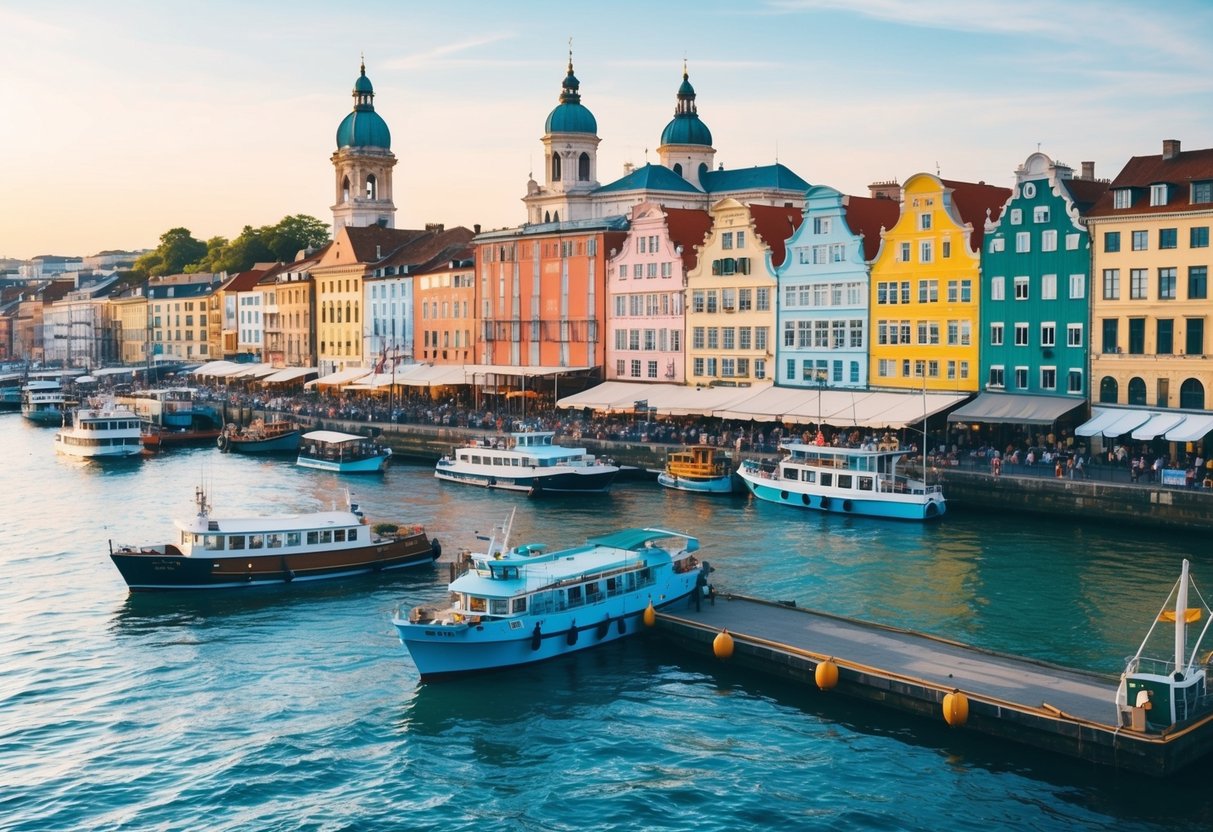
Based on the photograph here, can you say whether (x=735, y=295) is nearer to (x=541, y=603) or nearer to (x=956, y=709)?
(x=541, y=603)

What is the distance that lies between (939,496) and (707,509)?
9.61m

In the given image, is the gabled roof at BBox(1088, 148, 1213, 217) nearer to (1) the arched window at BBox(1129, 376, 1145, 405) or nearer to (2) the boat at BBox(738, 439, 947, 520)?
(1) the arched window at BBox(1129, 376, 1145, 405)

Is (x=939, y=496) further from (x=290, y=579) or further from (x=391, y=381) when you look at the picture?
(x=391, y=381)

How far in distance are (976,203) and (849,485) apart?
68.8 feet

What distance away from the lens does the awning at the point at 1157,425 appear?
54250mm

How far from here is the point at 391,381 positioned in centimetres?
9788

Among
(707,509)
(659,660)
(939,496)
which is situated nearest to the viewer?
(659,660)

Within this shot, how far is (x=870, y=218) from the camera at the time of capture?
75.4 metres

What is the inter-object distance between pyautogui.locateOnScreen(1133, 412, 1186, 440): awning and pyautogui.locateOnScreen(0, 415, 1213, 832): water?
20.0ft

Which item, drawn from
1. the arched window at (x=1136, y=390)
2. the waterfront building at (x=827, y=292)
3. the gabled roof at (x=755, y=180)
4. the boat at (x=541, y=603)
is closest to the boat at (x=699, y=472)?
the waterfront building at (x=827, y=292)

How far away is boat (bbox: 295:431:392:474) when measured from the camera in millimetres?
74062

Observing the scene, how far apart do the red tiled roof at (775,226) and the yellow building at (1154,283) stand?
21.2 m

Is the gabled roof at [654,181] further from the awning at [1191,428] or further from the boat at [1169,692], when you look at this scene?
the boat at [1169,692]

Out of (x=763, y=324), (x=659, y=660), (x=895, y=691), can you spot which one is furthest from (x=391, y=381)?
(x=895, y=691)
